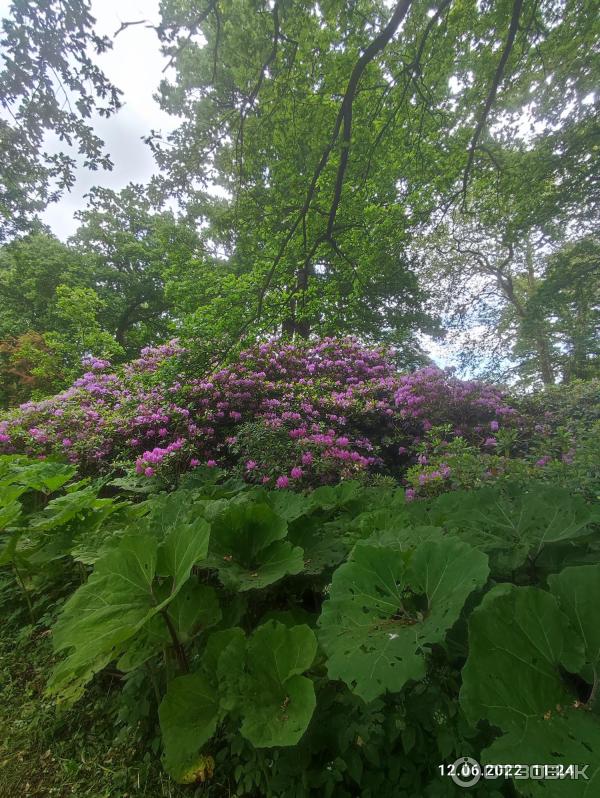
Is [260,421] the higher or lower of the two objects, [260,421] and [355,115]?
the lower

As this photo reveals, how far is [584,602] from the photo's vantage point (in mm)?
687

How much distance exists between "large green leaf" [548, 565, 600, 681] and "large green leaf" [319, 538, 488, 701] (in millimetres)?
143

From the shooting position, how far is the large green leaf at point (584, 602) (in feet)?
2.14

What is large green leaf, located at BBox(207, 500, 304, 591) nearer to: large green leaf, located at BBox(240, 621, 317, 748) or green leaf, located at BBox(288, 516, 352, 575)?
green leaf, located at BBox(288, 516, 352, 575)

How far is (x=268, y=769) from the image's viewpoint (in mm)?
964

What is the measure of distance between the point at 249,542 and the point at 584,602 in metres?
1.07

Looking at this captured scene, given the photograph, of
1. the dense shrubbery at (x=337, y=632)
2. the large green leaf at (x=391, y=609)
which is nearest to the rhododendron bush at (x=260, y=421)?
the dense shrubbery at (x=337, y=632)

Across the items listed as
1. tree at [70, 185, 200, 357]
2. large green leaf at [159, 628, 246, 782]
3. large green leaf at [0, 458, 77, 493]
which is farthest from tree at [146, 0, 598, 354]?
tree at [70, 185, 200, 357]

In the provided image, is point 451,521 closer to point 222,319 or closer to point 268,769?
point 268,769

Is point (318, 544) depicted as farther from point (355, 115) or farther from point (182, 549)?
point (355, 115)

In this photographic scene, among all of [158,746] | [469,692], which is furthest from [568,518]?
[158,746]

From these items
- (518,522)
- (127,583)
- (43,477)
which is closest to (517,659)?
(518,522)

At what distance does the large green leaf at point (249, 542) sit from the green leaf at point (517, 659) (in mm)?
696

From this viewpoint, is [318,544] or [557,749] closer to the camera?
[557,749]
